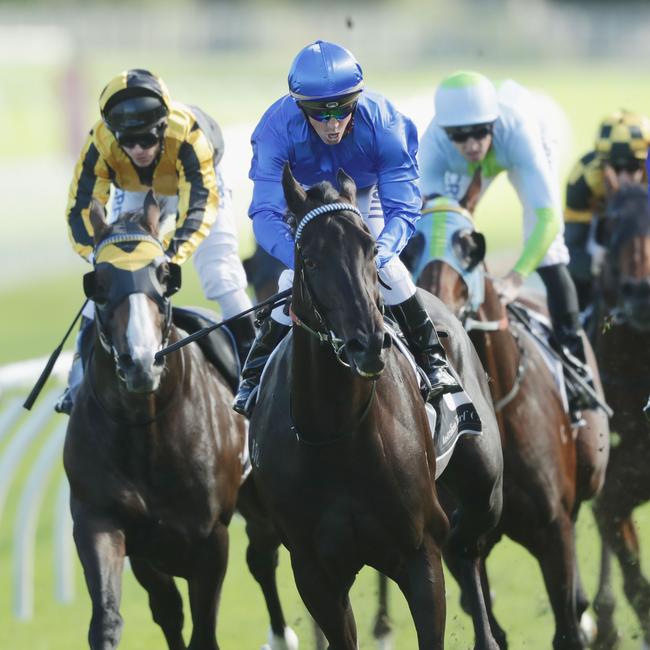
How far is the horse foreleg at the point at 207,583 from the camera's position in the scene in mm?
5660

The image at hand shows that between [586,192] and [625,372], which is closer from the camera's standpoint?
[625,372]

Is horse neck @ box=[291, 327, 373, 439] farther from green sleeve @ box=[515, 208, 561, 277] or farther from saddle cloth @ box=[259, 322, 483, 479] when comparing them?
green sleeve @ box=[515, 208, 561, 277]

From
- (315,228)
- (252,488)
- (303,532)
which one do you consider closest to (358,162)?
(315,228)

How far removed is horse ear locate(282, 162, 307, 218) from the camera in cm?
449

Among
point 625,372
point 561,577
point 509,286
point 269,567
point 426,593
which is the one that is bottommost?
point 269,567

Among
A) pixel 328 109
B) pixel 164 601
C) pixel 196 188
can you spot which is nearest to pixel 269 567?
pixel 164 601

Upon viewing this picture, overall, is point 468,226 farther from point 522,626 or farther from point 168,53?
point 168,53

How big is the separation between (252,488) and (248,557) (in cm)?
78

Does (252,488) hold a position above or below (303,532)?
below

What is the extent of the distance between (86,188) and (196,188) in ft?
1.49

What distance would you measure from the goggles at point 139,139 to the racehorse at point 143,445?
40cm

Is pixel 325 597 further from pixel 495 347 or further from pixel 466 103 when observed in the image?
pixel 466 103

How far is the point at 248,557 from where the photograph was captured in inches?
281

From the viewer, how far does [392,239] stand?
4.77m
